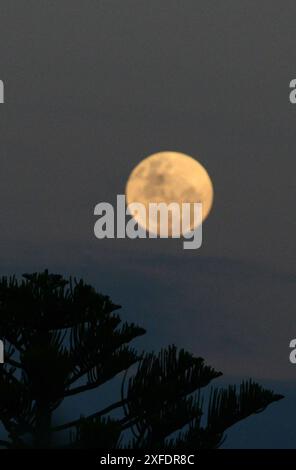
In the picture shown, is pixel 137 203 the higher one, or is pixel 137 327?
pixel 137 203

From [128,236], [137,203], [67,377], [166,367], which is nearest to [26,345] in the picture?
[67,377]
